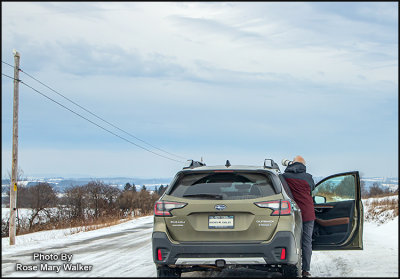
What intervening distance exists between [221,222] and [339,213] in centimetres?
320

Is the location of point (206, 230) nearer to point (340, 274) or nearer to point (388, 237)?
point (340, 274)

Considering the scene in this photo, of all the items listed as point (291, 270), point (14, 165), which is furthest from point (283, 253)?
point (14, 165)

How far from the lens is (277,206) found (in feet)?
21.2

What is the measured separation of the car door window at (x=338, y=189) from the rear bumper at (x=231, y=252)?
92.9 inches

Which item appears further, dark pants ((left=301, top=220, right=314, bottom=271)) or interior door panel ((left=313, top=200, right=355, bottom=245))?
interior door panel ((left=313, top=200, right=355, bottom=245))

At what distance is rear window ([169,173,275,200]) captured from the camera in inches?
260

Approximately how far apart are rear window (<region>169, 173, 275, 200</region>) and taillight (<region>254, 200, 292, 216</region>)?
5.6 inches

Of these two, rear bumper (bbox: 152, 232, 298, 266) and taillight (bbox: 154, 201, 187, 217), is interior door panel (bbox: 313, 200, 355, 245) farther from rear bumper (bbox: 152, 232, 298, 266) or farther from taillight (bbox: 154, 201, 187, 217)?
taillight (bbox: 154, 201, 187, 217)

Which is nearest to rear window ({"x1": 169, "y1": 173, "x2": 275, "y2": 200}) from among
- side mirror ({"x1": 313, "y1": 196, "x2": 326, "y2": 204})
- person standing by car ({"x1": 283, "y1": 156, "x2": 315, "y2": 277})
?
person standing by car ({"x1": 283, "y1": 156, "x2": 315, "y2": 277})

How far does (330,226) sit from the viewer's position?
8688 mm

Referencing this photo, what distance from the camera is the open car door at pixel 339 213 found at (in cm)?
818

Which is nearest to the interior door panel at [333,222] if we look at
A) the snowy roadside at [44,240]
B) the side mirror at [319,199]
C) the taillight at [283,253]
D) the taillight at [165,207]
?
the side mirror at [319,199]

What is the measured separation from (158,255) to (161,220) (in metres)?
0.46

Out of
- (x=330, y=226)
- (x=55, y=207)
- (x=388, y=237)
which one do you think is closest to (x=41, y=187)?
(x=55, y=207)
